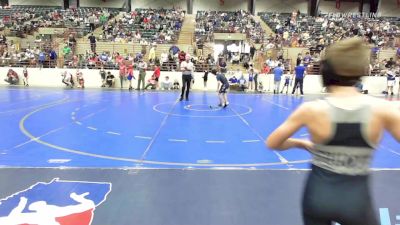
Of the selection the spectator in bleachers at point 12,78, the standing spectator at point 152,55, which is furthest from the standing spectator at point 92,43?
the spectator in bleachers at point 12,78

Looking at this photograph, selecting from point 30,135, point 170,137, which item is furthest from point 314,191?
point 30,135

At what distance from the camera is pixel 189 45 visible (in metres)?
25.5

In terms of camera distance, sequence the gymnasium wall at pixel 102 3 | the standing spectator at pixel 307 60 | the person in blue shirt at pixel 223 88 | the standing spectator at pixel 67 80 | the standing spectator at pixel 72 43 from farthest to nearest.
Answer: the gymnasium wall at pixel 102 3 → the standing spectator at pixel 72 43 → the standing spectator at pixel 307 60 → the standing spectator at pixel 67 80 → the person in blue shirt at pixel 223 88

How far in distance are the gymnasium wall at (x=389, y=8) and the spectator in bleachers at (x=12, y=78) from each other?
3583 cm

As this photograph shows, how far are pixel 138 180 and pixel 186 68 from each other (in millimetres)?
10058

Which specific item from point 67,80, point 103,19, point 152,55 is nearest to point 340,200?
point 67,80

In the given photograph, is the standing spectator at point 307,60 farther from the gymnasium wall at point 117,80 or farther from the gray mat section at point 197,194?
the gray mat section at point 197,194

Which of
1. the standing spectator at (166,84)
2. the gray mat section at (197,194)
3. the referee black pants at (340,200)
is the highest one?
the referee black pants at (340,200)

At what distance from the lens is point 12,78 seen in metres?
21.8

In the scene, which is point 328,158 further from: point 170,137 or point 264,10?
point 264,10

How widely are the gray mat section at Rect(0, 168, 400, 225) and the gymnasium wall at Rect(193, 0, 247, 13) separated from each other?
3664 centimetres

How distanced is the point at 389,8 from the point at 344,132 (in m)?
43.6

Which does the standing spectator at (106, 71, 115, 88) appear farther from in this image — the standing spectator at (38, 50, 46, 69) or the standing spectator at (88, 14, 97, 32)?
the standing spectator at (88, 14, 97, 32)

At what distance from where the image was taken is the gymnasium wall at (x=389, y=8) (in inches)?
1528
